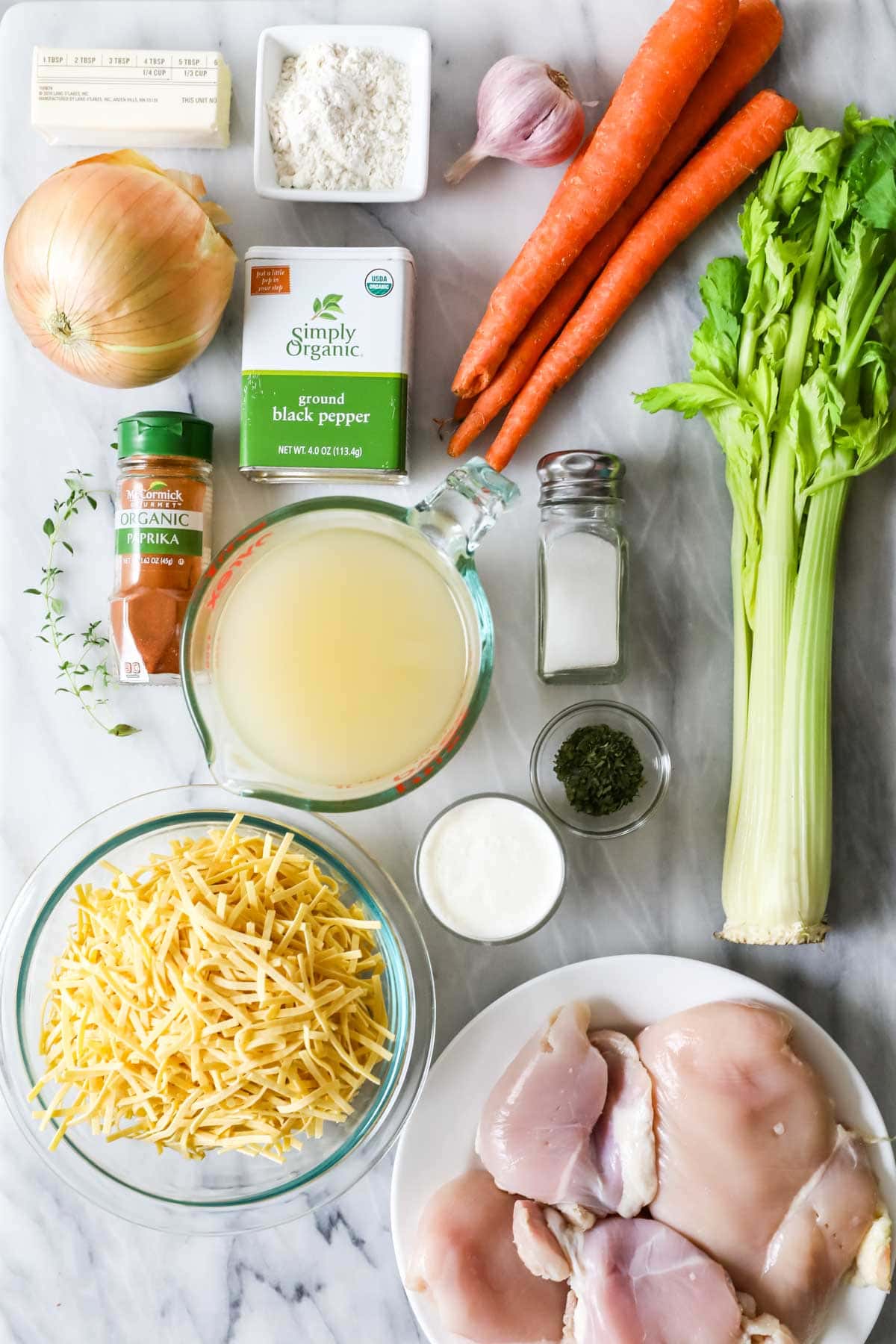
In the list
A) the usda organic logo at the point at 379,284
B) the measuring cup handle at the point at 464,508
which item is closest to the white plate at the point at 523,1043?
the measuring cup handle at the point at 464,508

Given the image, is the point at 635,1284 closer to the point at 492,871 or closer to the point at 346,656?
the point at 492,871

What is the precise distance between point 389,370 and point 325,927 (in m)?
0.70

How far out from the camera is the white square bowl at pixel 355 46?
1327 millimetres

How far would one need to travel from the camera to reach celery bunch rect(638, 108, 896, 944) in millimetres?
1274

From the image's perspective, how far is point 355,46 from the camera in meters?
1.34

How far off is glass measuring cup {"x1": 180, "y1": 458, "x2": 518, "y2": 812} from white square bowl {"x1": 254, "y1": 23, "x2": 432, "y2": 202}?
0.44 m

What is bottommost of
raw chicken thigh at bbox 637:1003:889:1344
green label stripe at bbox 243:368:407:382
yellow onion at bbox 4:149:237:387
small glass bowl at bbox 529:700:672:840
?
raw chicken thigh at bbox 637:1003:889:1344

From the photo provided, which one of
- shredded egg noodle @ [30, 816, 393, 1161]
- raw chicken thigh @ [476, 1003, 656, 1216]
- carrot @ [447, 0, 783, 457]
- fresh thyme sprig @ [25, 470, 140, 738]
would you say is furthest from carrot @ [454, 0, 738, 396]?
raw chicken thigh @ [476, 1003, 656, 1216]

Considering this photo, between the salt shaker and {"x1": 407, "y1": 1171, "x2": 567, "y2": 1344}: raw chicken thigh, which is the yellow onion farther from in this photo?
{"x1": 407, "y1": 1171, "x2": 567, "y2": 1344}: raw chicken thigh

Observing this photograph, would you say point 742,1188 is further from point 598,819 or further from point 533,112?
point 533,112

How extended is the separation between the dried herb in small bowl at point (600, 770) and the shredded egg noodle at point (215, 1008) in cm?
32

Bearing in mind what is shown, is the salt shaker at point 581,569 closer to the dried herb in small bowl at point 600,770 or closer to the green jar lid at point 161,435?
the dried herb in small bowl at point 600,770

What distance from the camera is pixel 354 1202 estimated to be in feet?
4.57

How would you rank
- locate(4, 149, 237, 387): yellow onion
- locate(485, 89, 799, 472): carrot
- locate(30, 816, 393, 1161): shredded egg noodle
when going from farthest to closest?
locate(485, 89, 799, 472): carrot, locate(4, 149, 237, 387): yellow onion, locate(30, 816, 393, 1161): shredded egg noodle
